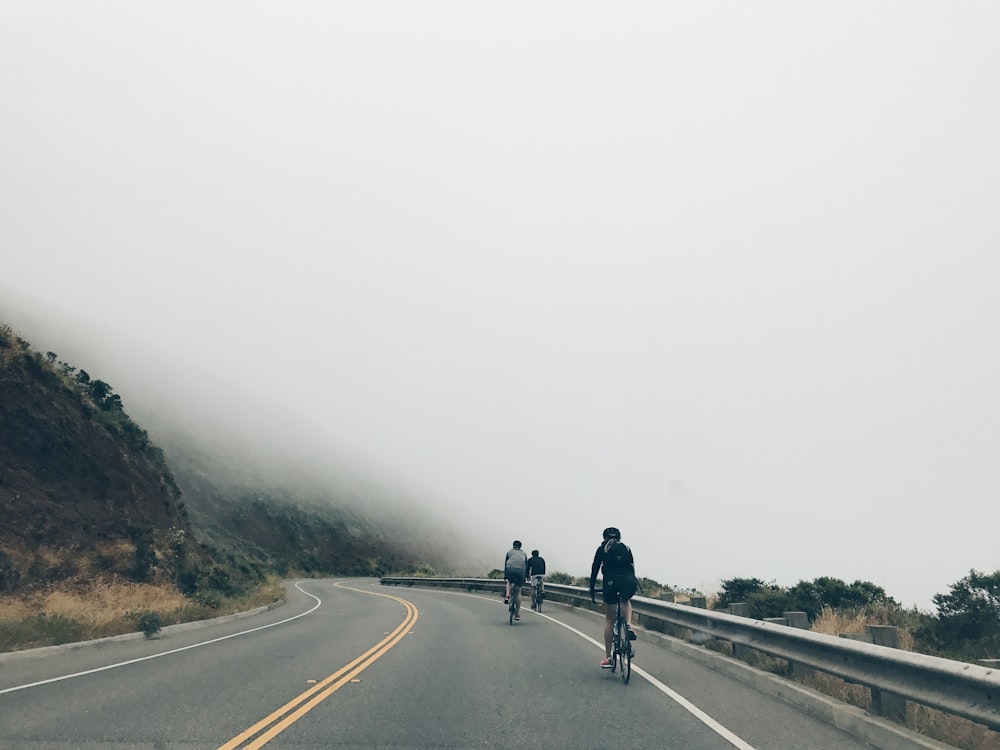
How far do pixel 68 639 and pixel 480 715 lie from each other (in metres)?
10.0

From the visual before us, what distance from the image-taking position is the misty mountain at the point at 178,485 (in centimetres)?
2436

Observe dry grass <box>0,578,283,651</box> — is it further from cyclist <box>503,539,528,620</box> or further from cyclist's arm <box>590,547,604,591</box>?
cyclist's arm <box>590,547,604,591</box>

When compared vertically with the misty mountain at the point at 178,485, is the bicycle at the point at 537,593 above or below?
below

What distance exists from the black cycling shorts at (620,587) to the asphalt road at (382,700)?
106cm

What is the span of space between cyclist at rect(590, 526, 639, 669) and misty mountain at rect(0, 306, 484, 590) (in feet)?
54.2

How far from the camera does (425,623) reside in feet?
62.0

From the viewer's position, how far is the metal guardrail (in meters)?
4.98

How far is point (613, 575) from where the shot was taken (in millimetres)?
10328

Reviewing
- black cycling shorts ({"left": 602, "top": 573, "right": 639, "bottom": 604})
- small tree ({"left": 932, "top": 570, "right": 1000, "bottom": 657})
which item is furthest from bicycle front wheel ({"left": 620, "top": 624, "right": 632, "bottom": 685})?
small tree ({"left": 932, "top": 570, "right": 1000, "bottom": 657})

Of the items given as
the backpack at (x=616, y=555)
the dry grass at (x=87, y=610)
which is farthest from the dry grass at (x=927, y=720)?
the dry grass at (x=87, y=610)

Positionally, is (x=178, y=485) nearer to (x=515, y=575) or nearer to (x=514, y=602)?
(x=514, y=602)

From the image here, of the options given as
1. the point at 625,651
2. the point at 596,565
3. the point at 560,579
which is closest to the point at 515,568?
the point at 596,565

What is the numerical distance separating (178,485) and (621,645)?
238 ft

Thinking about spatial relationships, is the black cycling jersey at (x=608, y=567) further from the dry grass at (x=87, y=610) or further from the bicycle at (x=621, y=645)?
the dry grass at (x=87, y=610)
